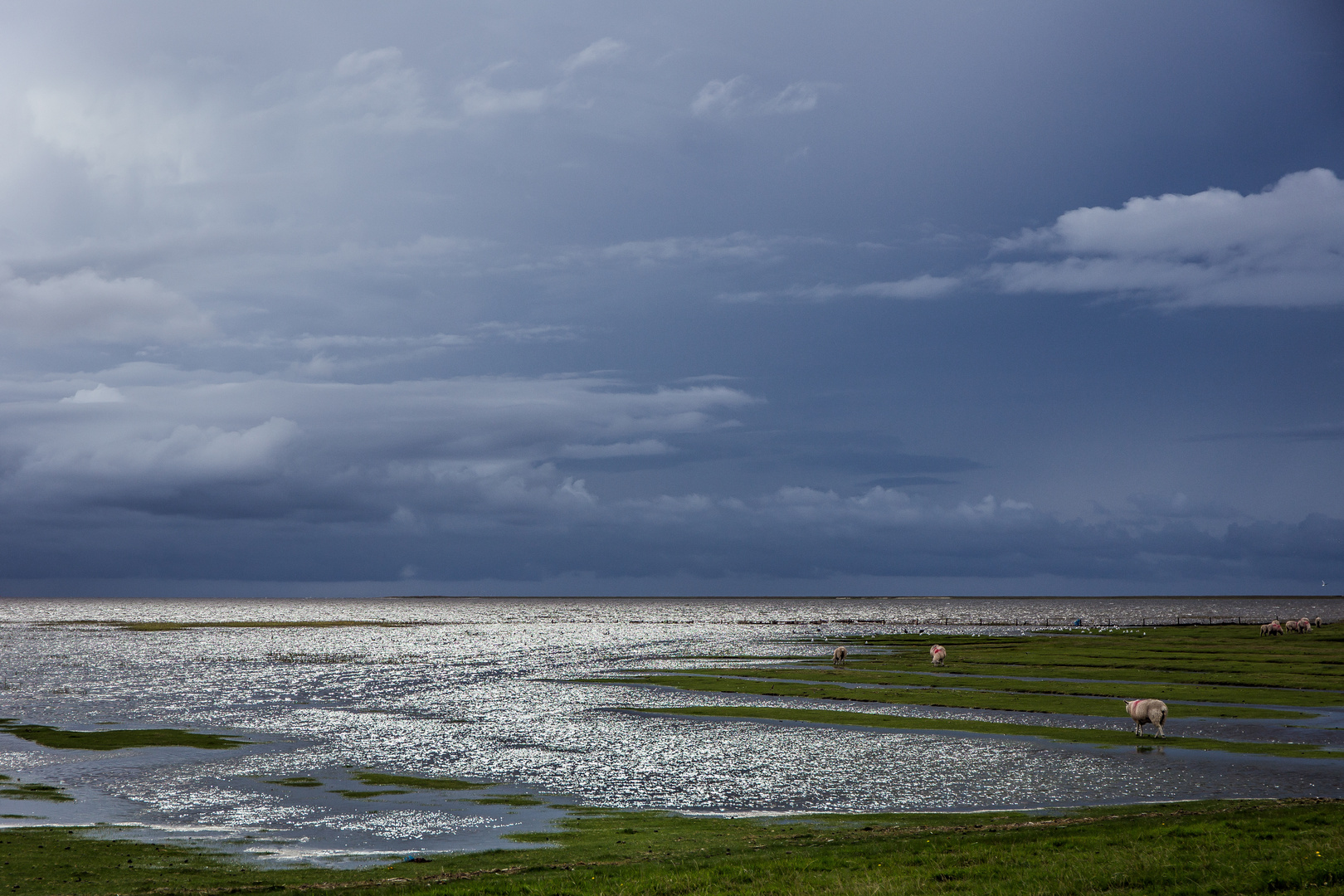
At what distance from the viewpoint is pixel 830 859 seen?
21.2 meters

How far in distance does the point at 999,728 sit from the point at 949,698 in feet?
39.7

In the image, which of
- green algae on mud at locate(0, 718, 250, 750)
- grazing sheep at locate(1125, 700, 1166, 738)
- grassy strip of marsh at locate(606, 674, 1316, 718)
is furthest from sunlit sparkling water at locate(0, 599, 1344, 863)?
grazing sheep at locate(1125, 700, 1166, 738)

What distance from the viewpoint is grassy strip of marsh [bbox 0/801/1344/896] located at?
17.6 m

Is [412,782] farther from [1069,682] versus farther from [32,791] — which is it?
[1069,682]

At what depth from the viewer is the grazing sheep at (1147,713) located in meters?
41.7

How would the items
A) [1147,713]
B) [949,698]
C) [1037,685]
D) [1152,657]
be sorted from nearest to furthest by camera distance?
[1147,713] < [949,698] < [1037,685] < [1152,657]

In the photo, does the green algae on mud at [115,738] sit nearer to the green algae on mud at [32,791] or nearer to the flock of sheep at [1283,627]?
the green algae on mud at [32,791]

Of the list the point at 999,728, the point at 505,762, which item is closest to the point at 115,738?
the point at 505,762

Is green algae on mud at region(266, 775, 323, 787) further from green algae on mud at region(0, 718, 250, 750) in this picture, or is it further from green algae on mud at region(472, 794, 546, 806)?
green algae on mud at region(0, 718, 250, 750)

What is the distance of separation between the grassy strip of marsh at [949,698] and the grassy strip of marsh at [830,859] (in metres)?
24.4

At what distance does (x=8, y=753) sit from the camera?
42188 millimetres

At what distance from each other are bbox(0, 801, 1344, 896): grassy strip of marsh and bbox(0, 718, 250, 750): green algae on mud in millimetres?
18851

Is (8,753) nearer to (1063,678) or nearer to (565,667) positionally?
(565,667)

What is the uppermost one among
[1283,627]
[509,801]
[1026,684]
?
[509,801]
